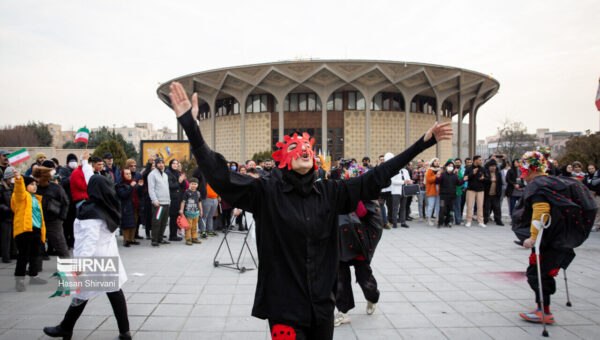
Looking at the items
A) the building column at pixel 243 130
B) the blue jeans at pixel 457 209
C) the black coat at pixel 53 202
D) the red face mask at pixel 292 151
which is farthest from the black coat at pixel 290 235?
the building column at pixel 243 130

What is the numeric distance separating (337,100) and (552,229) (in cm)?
3161

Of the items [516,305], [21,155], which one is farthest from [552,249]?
[21,155]

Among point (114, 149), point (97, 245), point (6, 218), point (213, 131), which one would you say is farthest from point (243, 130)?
point (97, 245)

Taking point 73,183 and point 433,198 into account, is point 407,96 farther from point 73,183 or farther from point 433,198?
point 73,183

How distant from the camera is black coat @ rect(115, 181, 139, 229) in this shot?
834 cm

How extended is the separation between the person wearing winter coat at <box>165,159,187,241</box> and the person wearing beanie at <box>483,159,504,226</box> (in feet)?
31.3

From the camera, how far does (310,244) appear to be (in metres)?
2.24

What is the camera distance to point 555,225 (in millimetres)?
4168

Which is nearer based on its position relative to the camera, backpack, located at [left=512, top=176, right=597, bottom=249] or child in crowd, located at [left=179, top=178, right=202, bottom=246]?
backpack, located at [left=512, top=176, right=597, bottom=249]

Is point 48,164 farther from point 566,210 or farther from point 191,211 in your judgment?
point 566,210

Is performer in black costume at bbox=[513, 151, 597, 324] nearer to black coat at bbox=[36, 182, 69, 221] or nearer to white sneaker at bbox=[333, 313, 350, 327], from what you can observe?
white sneaker at bbox=[333, 313, 350, 327]

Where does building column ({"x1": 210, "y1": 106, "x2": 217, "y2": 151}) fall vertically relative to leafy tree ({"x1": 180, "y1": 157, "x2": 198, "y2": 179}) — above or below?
above

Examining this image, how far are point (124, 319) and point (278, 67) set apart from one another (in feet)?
99.0

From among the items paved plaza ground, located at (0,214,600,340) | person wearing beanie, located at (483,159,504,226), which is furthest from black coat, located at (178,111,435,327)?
person wearing beanie, located at (483,159,504,226)
